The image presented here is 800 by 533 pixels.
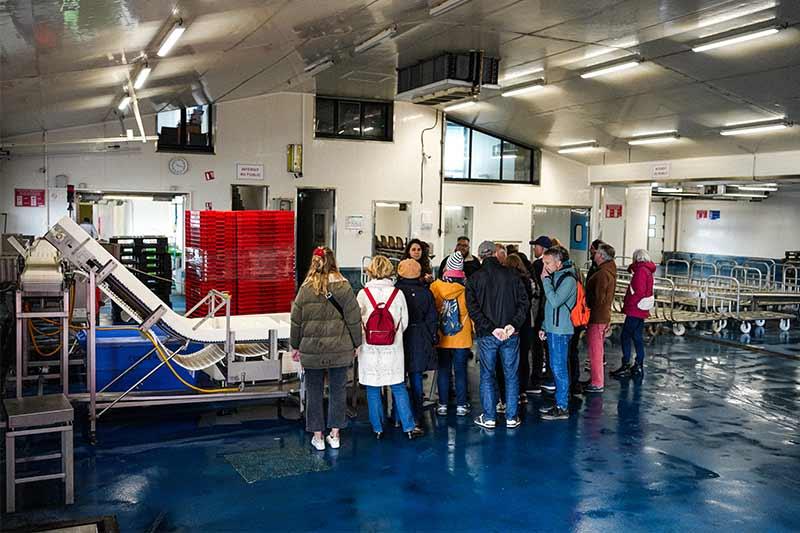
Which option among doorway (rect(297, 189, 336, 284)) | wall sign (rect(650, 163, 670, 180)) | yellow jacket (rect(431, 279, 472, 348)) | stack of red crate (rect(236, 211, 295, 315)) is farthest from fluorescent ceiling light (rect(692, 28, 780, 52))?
doorway (rect(297, 189, 336, 284))

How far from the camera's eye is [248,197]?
1400 cm

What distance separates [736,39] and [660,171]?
6391mm

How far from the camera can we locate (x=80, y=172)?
12047 millimetres

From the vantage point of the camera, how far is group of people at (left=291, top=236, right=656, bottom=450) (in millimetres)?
5395

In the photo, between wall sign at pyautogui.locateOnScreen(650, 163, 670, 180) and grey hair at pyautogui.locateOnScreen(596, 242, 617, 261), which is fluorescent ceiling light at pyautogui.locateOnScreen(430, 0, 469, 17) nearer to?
grey hair at pyautogui.locateOnScreen(596, 242, 617, 261)

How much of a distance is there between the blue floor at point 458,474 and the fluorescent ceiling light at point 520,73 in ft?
18.2

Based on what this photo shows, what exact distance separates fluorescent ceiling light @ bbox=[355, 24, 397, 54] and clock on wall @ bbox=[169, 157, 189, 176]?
475cm

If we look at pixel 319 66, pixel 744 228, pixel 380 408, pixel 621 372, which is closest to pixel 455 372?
pixel 380 408

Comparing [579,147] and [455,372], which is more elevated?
[579,147]

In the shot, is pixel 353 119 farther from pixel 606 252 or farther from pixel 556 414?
pixel 556 414

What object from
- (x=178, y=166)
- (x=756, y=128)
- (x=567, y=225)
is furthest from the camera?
(x=567, y=225)

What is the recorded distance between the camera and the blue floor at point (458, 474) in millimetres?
4359

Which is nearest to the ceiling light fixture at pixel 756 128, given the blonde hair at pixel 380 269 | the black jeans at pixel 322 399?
the blonde hair at pixel 380 269

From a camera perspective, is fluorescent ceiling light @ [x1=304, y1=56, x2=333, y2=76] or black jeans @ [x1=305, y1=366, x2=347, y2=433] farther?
fluorescent ceiling light @ [x1=304, y1=56, x2=333, y2=76]
